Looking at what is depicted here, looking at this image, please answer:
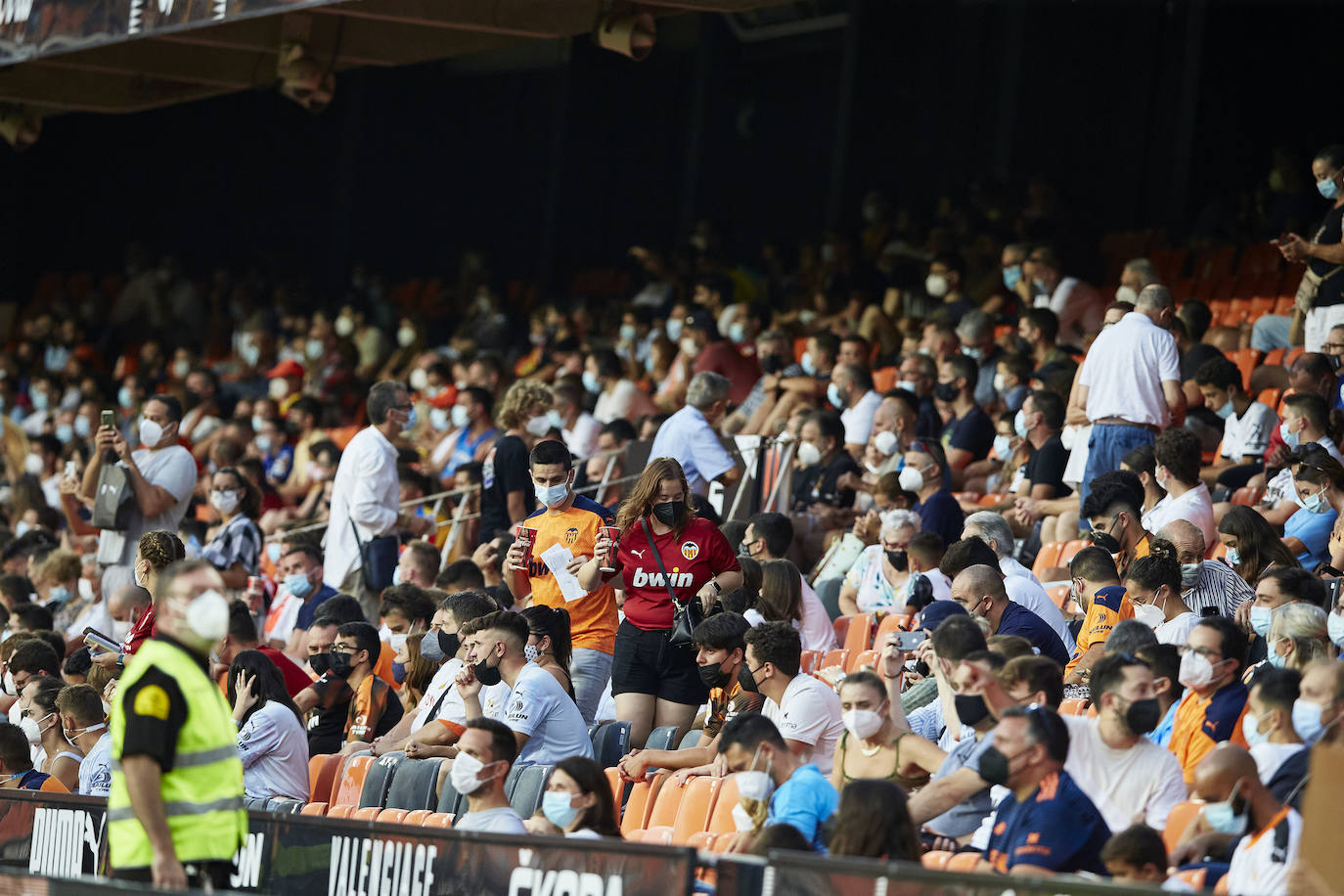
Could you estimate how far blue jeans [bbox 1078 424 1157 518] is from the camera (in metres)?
8.95

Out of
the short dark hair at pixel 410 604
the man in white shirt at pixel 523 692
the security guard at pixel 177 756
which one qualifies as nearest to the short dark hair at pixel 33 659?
the short dark hair at pixel 410 604

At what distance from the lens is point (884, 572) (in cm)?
872

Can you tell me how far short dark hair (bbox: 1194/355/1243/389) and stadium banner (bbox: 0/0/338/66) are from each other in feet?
16.9

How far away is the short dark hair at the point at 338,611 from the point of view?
8414 millimetres

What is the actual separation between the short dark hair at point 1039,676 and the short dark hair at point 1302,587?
4.17 feet

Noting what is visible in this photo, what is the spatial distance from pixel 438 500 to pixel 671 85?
30.7ft

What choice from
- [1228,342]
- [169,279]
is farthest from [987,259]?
[169,279]

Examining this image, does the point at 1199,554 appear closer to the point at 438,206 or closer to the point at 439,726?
the point at 439,726

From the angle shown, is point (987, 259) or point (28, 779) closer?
point (28, 779)

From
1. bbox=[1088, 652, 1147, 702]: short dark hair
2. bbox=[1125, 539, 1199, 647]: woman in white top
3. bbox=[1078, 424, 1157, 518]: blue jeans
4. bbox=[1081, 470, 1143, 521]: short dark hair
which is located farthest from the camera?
bbox=[1078, 424, 1157, 518]: blue jeans

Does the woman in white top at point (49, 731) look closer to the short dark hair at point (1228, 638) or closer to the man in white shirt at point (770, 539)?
the man in white shirt at point (770, 539)

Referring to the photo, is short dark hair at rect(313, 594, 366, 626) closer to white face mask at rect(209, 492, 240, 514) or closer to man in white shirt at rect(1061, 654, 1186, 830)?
white face mask at rect(209, 492, 240, 514)

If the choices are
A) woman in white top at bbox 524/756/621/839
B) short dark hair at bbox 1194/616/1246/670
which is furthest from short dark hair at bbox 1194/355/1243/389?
woman in white top at bbox 524/756/621/839

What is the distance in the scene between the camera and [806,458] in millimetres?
10156
